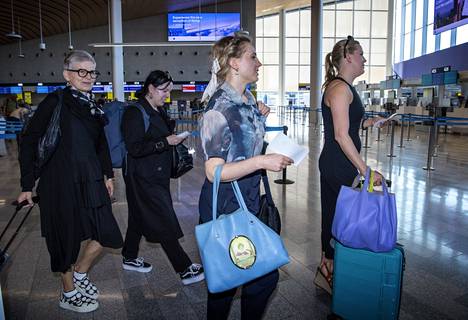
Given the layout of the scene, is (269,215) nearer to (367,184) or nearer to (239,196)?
(239,196)

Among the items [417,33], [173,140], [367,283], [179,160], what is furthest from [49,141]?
[417,33]

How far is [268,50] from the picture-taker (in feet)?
108

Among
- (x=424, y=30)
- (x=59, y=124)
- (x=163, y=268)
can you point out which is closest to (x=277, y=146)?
(x=59, y=124)

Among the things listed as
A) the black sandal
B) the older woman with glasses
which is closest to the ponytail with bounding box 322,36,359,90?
the black sandal

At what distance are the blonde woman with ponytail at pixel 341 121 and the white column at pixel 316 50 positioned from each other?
18.5 metres

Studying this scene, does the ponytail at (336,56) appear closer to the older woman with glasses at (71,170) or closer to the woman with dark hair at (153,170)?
the woman with dark hair at (153,170)

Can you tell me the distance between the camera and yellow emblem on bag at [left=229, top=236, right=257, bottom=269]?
1.50 m

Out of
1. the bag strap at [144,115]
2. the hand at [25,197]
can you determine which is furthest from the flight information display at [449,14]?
the hand at [25,197]

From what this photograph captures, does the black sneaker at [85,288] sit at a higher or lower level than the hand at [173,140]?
lower

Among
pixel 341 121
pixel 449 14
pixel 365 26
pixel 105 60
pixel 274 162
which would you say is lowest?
pixel 274 162

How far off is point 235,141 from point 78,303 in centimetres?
181

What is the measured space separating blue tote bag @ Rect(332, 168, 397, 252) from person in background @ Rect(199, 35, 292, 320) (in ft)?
1.74

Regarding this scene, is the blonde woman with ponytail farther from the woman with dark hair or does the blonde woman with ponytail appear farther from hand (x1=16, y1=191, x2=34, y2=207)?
hand (x1=16, y1=191, x2=34, y2=207)

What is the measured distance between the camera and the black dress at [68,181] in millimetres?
2326
